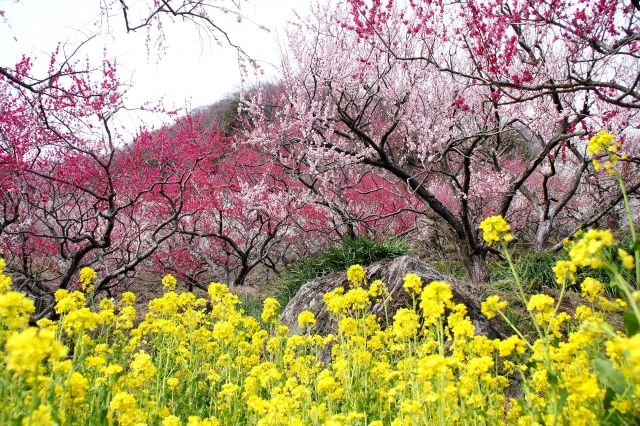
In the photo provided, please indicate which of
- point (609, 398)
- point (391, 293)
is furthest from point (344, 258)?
point (609, 398)

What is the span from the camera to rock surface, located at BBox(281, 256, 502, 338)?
505cm

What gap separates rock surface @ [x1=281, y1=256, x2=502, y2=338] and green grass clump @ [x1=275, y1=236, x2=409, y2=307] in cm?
66

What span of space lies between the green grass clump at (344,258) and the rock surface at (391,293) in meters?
0.66

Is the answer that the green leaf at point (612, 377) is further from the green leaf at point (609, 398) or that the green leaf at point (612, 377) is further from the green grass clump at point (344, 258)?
the green grass clump at point (344, 258)

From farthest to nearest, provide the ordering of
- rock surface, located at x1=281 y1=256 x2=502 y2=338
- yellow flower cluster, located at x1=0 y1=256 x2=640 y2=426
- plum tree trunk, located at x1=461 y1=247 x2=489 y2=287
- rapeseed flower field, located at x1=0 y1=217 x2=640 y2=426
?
plum tree trunk, located at x1=461 y1=247 x2=489 y2=287
rock surface, located at x1=281 y1=256 x2=502 y2=338
yellow flower cluster, located at x1=0 y1=256 x2=640 y2=426
rapeseed flower field, located at x1=0 y1=217 x2=640 y2=426

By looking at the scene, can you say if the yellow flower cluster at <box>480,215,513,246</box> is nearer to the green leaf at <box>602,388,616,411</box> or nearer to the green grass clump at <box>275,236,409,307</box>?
the green leaf at <box>602,388,616,411</box>

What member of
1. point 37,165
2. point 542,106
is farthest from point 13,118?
point 542,106

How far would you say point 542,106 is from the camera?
9031mm

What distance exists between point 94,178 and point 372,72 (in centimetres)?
673

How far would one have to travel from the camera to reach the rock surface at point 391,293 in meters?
5.05

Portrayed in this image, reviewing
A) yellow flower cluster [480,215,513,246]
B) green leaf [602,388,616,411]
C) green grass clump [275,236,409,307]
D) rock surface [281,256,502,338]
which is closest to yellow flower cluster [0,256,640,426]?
green leaf [602,388,616,411]

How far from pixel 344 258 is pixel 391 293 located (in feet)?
6.37

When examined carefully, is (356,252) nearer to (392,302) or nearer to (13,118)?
(392,302)

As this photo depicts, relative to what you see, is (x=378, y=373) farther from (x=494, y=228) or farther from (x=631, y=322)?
(x=631, y=322)
